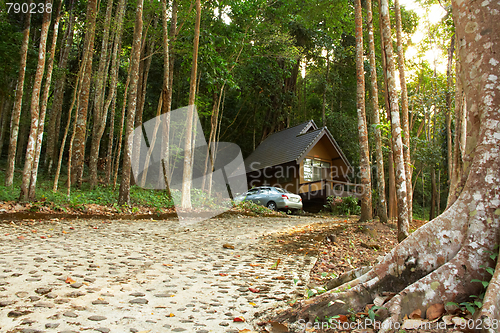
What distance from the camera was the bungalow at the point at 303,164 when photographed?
2122cm

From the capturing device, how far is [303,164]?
22781 mm

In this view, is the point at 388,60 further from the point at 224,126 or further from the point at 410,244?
the point at 224,126

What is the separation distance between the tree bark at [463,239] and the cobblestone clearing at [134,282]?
0.85m

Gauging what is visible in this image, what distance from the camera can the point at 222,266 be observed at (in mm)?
4875

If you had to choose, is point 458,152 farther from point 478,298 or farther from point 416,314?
point 416,314

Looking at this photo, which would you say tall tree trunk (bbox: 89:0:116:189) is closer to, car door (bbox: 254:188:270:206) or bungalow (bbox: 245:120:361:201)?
car door (bbox: 254:188:270:206)

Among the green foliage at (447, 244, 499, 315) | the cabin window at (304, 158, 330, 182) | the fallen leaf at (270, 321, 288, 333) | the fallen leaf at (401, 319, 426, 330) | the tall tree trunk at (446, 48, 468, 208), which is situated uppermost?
the cabin window at (304, 158, 330, 182)

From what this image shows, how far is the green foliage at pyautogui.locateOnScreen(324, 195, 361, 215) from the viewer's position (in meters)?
18.9

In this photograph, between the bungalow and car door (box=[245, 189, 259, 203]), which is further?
the bungalow

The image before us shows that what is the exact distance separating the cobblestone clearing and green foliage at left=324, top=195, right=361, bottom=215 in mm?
13492

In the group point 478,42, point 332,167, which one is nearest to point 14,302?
point 478,42

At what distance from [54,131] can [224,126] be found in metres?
15.3

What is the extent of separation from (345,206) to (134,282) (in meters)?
17.1

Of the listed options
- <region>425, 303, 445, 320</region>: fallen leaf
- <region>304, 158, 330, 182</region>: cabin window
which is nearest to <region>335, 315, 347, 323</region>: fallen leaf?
<region>425, 303, 445, 320</region>: fallen leaf
